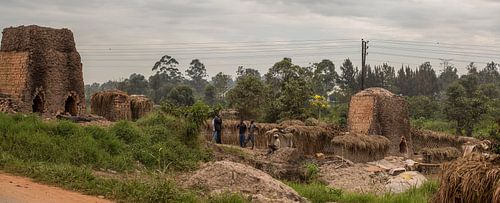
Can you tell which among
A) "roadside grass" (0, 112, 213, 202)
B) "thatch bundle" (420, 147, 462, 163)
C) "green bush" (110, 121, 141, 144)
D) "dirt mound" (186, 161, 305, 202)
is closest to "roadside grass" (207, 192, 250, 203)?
"roadside grass" (0, 112, 213, 202)

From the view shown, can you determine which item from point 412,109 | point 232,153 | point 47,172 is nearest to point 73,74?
point 232,153

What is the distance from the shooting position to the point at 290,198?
400 inches

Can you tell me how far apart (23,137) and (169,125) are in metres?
5.20

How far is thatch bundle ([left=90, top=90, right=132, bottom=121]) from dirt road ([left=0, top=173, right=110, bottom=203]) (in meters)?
12.3

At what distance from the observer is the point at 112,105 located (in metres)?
21.8

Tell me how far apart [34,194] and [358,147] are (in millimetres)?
15774

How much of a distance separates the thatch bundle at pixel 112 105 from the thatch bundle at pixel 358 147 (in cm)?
864

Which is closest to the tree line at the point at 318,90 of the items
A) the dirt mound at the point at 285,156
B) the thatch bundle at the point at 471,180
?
the thatch bundle at the point at 471,180

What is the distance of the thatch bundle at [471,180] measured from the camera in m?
6.02

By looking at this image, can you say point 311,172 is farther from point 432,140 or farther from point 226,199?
point 432,140

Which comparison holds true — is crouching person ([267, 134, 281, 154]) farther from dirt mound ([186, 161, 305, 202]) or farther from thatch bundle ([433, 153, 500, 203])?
thatch bundle ([433, 153, 500, 203])

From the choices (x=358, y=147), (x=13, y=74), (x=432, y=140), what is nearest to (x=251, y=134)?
(x=358, y=147)

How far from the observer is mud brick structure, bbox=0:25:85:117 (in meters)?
17.3

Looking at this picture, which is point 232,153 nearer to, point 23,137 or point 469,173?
point 23,137
